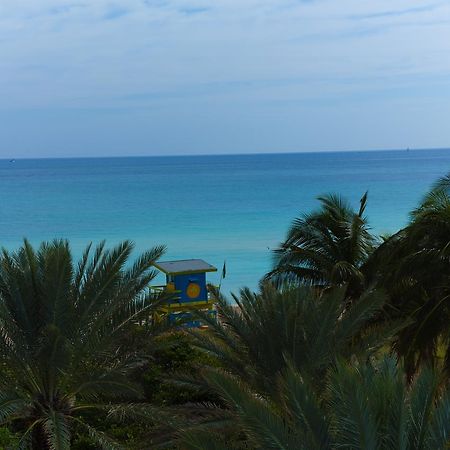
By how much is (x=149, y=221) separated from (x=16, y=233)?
13.4 metres

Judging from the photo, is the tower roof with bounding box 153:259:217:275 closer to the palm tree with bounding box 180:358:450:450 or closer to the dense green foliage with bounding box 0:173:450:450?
the dense green foliage with bounding box 0:173:450:450

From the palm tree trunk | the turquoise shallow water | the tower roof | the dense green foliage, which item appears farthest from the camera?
the turquoise shallow water

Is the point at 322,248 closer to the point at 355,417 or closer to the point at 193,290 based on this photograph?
the point at 193,290

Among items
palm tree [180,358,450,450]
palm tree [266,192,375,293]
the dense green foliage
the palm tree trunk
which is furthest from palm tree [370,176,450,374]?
the palm tree trunk

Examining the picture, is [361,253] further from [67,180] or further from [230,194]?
[67,180]

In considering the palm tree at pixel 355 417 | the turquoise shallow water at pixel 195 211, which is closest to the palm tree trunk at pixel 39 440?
the palm tree at pixel 355 417

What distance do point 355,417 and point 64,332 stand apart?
636cm

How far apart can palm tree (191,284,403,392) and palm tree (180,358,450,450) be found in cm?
355

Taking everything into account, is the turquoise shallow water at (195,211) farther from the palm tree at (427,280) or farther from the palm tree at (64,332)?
the palm tree at (64,332)

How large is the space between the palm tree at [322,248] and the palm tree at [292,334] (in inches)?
211

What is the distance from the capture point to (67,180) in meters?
134

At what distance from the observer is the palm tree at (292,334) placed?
36.1 feet

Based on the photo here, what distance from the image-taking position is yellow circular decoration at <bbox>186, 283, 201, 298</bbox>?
22.4m

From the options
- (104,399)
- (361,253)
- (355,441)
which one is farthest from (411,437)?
(361,253)
